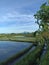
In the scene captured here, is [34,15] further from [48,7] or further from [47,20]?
[48,7]

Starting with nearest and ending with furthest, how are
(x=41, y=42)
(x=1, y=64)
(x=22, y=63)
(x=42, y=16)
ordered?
(x=22, y=63), (x=1, y=64), (x=42, y=16), (x=41, y=42)

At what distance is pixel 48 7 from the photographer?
35500mm

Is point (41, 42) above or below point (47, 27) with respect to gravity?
below

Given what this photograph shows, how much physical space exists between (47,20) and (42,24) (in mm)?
3500

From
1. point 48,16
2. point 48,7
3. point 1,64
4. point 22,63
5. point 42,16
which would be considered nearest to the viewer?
point 22,63

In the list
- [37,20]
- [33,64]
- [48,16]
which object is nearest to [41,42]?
[37,20]

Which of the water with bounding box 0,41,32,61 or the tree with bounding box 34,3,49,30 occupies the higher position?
the tree with bounding box 34,3,49,30

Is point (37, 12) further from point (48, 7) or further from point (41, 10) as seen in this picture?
point (48, 7)

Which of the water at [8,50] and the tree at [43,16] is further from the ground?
the tree at [43,16]

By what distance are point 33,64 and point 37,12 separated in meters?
16.6

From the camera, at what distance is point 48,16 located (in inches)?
1501

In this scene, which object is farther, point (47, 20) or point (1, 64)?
point (47, 20)

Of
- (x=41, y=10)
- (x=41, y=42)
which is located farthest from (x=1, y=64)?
(x=41, y=42)

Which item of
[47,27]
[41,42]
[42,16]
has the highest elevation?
[42,16]
